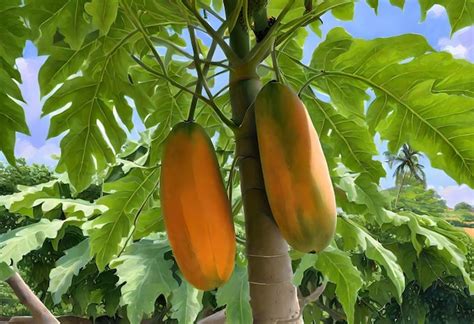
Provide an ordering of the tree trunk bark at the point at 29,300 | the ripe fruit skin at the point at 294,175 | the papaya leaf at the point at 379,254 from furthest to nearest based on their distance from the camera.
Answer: the tree trunk bark at the point at 29,300
the papaya leaf at the point at 379,254
the ripe fruit skin at the point at 294,175

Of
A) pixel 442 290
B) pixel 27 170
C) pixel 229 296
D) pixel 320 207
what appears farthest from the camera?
pixel 27 170

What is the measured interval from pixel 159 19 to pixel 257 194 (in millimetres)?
435

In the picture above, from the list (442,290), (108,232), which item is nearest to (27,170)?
(442,290)

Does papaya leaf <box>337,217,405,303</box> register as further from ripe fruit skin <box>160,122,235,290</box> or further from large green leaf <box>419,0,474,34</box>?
ripe fruit skin <box>160,122,235,290</box>

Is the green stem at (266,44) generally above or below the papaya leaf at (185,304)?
above

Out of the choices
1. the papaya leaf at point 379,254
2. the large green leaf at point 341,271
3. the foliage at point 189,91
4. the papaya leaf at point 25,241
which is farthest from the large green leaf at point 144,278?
the large green leaf at point 341,271

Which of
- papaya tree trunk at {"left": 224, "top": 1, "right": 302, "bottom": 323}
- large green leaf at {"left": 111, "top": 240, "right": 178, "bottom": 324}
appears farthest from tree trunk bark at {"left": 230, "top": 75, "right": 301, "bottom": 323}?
large green leaf at {"left": 111, "top": 240, "right": 178, "bottom": 324}

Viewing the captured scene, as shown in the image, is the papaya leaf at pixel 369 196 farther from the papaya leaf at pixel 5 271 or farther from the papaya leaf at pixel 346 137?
the papaya leaf at pixel 5 271

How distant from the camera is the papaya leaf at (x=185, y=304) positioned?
2588 mm

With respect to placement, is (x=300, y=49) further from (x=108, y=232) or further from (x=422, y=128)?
(x=108, y=232)

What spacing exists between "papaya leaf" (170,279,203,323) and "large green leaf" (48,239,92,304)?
1.71 feet

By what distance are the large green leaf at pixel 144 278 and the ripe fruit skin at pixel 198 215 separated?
65.8 inches

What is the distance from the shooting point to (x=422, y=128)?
1.12 m

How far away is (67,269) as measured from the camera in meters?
3.17
